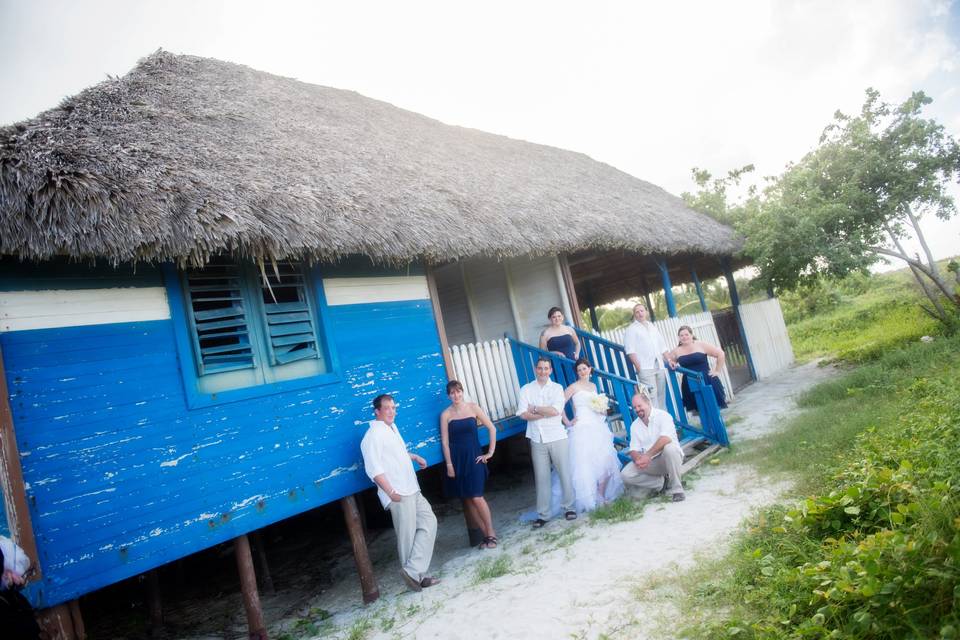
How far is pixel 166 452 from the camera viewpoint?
4.14 metres

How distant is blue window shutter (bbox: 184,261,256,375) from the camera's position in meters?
4.59

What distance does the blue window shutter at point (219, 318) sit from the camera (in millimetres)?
4586

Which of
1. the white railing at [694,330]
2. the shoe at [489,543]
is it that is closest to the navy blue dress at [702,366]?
the white railing at [694,330]

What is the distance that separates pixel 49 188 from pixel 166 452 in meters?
1.94

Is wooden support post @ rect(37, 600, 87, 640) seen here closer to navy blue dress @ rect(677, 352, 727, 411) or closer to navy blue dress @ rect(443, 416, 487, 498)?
navy blue dress @ rect(443, 416, 487, 498)

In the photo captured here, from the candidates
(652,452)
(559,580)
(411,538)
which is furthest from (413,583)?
(652,452)

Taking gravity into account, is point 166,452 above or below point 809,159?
below

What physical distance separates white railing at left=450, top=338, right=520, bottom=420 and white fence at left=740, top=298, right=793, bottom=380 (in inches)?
320

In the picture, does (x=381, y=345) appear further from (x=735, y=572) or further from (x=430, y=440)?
(x=735, y=572)

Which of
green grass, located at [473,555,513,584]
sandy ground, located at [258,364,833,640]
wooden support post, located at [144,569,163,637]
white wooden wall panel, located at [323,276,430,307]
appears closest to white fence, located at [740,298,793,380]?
sandy ground, located at [258,364,833,640]

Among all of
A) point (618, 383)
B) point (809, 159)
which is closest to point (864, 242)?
point (809, 159)

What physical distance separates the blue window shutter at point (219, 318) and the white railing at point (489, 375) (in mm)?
2305

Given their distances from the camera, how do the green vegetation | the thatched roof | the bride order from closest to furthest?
the thatched roof
the bride
the green vegetation

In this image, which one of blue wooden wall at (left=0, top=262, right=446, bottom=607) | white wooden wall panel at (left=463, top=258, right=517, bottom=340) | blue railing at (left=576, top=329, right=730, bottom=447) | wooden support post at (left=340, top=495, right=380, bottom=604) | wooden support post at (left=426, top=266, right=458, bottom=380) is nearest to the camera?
blue wooden wall at (left=0, top=262, right=446, bottom=607)
